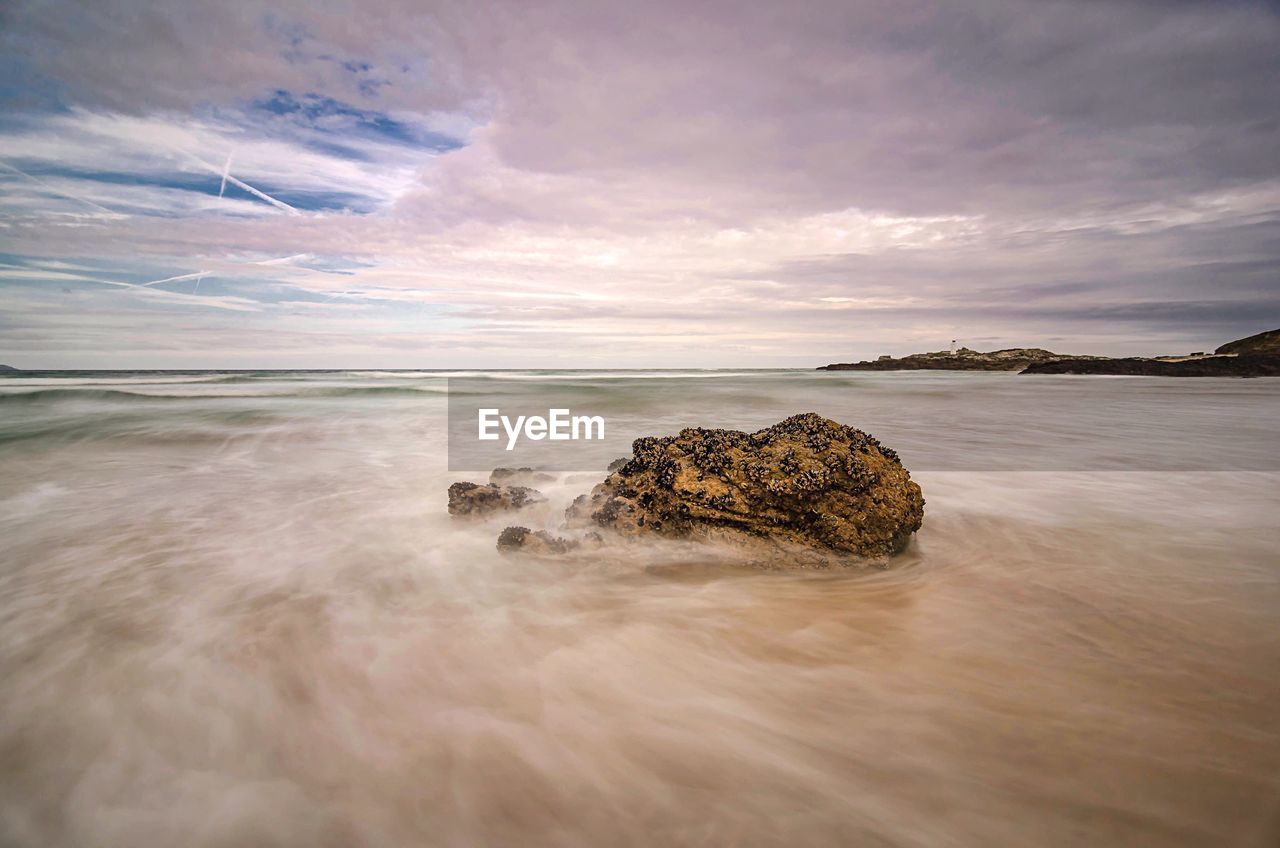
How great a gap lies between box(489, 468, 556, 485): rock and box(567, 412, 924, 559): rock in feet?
7.23

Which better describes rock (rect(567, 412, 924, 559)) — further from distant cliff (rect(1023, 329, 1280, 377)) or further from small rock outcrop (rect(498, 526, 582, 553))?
distant cliff (rect(1023, 329, 1280, 377))

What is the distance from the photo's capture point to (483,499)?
5359 millimetres

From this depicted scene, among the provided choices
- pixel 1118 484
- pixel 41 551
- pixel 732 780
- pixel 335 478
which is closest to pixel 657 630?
pixel 732 780

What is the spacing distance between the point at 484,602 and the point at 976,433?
1183 centimetres

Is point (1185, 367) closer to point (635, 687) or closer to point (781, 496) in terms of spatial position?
point (781, 496)

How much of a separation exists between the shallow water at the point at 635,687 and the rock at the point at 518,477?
122 cm

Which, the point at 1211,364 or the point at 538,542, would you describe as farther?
the point at 1211,364

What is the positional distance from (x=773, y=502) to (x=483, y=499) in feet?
9.58

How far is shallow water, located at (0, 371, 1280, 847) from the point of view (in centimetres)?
191

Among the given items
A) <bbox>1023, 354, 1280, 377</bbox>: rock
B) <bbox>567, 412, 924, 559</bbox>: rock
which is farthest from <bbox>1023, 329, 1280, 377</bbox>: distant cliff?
<bbox>567, 412, 924, 559</bbox>: rock

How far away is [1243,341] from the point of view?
47.8 m

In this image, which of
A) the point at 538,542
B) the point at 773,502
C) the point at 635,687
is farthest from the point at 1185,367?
the point at 635,687

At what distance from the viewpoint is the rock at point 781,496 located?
3.88 m

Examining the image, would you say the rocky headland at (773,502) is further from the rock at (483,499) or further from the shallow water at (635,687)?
the rock at (483,499)
